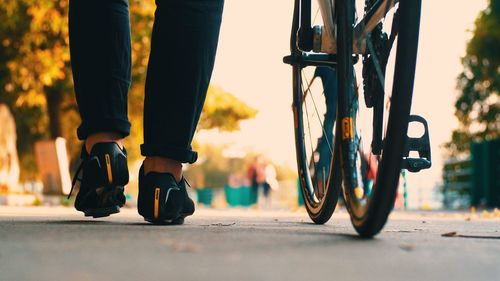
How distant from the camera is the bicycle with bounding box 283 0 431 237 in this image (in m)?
2.23

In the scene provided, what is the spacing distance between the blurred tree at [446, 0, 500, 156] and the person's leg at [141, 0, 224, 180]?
76.9ft

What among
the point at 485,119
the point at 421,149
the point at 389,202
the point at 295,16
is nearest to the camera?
the point at 389,202

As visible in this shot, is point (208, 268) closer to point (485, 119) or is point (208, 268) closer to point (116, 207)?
point (116, 207)

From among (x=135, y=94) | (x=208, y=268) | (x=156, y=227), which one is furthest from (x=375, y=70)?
(x=135, y=94)

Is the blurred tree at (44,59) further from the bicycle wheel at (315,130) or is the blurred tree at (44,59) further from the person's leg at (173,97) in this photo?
the person's leg at (173,97)

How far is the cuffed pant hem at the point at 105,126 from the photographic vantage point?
3.09m

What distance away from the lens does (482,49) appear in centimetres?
2575

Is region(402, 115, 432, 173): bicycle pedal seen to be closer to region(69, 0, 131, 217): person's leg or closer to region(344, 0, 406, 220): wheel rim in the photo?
region(344, 0, 406, 220): wheel rim

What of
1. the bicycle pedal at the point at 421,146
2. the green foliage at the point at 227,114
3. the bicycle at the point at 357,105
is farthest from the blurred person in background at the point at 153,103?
the green foliage at the point at 227,114

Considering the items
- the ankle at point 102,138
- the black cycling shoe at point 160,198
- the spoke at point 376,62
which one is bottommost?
the black cycling shoe at point 160,198

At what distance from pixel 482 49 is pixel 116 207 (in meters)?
24.1

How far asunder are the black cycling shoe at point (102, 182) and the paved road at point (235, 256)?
0.40 m

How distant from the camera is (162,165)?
3.01 metres

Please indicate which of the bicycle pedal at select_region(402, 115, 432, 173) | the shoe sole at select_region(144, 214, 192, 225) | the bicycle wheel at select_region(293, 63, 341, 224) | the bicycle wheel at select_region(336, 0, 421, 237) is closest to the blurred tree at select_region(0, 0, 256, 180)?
the bicycle wheel at select_region(293, 63, 341, 224)
